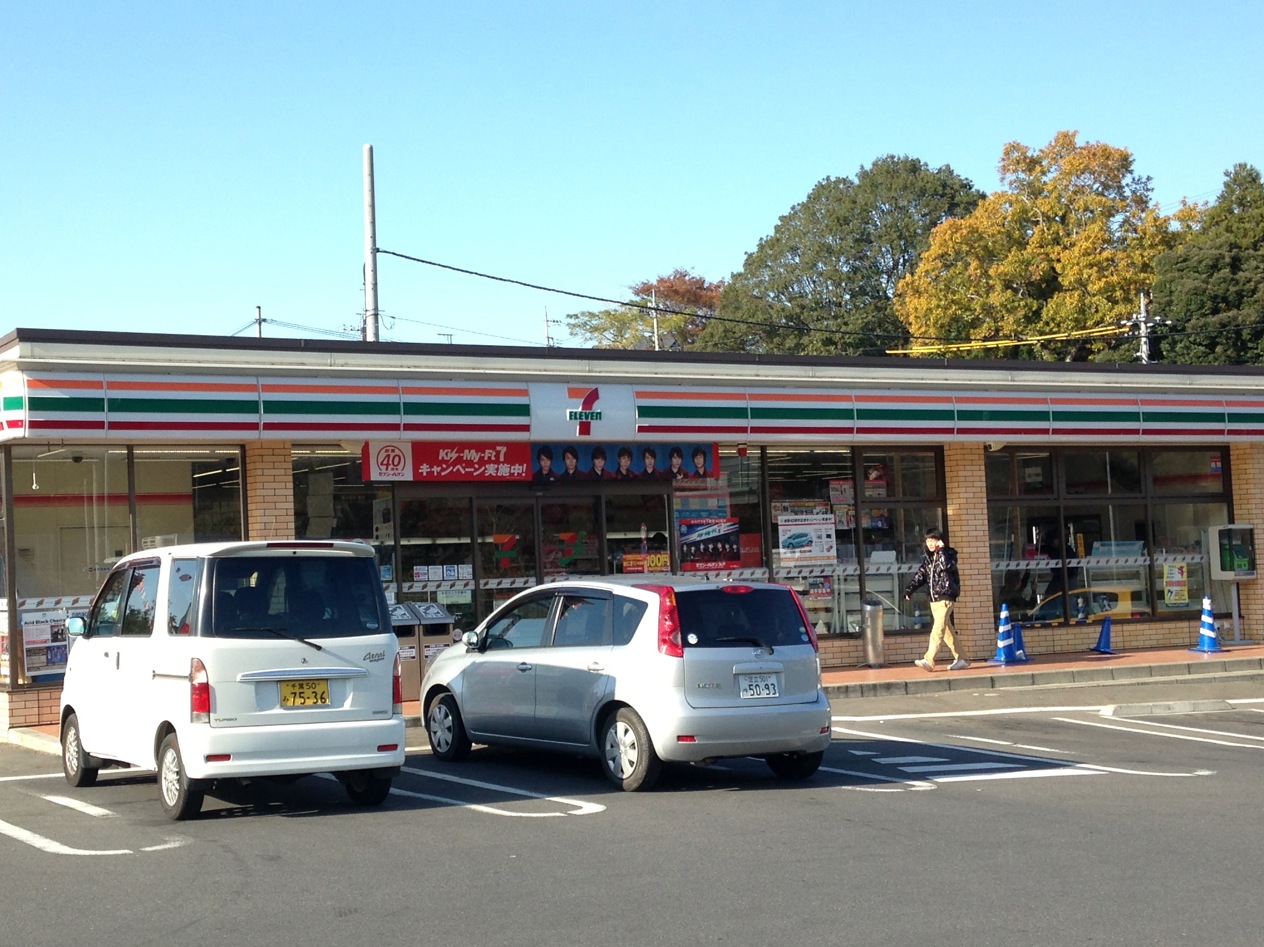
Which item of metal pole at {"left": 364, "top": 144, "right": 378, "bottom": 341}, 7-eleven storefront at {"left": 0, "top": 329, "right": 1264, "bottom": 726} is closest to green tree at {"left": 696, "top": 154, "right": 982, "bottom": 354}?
metal pole at {"left": 364, "top": 144, "right": 378, "bottom": 341}

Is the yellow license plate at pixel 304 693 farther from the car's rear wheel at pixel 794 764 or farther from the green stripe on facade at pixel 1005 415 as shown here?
→ the green stripe on facade at pixel 1005 415

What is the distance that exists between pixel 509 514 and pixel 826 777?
27.5 ft

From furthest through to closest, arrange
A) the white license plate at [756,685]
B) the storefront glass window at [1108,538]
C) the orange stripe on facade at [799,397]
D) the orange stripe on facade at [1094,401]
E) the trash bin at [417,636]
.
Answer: the storefront glass window at [1108,538] → the orange stripe on facade at [1094,401] → the orange stripe on facade at [799,397] → the trash bin at [417,636] → the white license plate at [756,685]

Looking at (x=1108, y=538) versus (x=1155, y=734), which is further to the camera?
(x=1108, y=538)

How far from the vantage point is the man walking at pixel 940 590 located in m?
20.1

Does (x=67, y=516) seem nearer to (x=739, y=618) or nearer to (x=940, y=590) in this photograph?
(x=739, y=618)

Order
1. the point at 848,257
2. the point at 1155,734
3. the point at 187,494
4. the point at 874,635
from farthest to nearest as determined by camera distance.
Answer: the point at 848,257
the point at 874,635
the point at 187,494
the point at 1155,734

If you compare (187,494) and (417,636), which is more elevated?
(187,494)

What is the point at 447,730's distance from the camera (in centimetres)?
1358

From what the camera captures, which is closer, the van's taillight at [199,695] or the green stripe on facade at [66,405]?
the van's taillight at [199,695]

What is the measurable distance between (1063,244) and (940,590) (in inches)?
1255

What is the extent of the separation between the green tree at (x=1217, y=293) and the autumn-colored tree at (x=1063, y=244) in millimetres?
1064

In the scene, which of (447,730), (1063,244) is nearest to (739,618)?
(447,730)

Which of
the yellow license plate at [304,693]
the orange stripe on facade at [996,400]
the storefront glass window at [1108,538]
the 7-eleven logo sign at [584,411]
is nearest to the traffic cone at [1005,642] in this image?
the storefront glass window at [1108,538]
